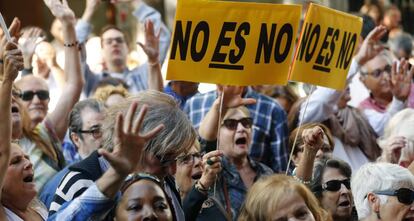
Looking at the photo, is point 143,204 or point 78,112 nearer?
point 143,204

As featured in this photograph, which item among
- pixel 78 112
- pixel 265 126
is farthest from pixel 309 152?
pixel 265 126

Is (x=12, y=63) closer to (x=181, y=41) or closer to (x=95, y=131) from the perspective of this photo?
(x=181, y=41)

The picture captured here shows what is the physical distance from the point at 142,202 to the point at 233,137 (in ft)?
10.2

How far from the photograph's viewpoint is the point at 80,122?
28.0 ft

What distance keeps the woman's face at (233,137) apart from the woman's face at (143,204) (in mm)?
2993

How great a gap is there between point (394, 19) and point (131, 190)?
45.4 feet

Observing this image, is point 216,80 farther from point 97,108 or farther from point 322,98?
point 322,98

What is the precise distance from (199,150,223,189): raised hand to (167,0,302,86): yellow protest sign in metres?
0.69

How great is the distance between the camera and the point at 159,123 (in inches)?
220

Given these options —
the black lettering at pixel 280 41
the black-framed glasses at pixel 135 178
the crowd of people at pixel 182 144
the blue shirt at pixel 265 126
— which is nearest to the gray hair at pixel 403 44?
the crowd of people at pixel 182 144

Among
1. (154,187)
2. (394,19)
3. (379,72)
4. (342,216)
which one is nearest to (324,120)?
(379,72)

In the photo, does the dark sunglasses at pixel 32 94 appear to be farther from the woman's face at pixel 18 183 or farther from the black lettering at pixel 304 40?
the woman's face at pixel 18 183

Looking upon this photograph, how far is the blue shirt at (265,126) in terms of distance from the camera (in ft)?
30.0

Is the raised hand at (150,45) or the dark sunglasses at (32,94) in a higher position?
Result: the raised hand at (150,45)
